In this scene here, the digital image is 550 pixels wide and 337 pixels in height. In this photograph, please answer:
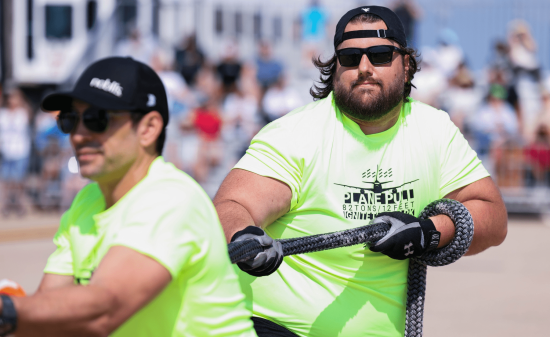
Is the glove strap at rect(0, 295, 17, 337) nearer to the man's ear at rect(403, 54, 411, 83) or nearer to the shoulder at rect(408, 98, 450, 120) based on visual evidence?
the shoulder at rect(408, 98, 450, 120)

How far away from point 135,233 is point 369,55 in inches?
67.1

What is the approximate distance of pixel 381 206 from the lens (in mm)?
3203

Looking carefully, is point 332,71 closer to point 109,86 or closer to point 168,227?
point 109,86

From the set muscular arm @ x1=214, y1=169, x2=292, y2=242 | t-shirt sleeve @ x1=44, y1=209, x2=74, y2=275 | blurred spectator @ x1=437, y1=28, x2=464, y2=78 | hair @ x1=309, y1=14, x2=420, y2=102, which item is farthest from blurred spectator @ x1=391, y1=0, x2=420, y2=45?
t-shirt sleeve @ x1=44, y1=209, x2=74, y2=275

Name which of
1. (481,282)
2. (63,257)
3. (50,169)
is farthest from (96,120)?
(50,169)

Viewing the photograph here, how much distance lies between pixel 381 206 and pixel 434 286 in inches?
195

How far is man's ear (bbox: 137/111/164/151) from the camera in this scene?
2.08 meters

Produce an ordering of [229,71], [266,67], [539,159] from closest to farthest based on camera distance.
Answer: [539,159] → [229,71] → [266,67]

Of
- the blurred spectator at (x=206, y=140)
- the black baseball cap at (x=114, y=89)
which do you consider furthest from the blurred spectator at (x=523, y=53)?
the black baseball cap at (x=114, y=89)

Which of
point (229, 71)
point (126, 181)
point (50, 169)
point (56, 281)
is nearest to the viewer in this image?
point (126, 181)

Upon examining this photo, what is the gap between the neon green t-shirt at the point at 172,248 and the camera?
1902mm

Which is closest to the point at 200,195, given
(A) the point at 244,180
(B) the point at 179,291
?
(B) the point at 179,291

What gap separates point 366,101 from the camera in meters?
3.18

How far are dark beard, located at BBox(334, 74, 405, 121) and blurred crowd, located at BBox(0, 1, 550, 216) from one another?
8625 mm
